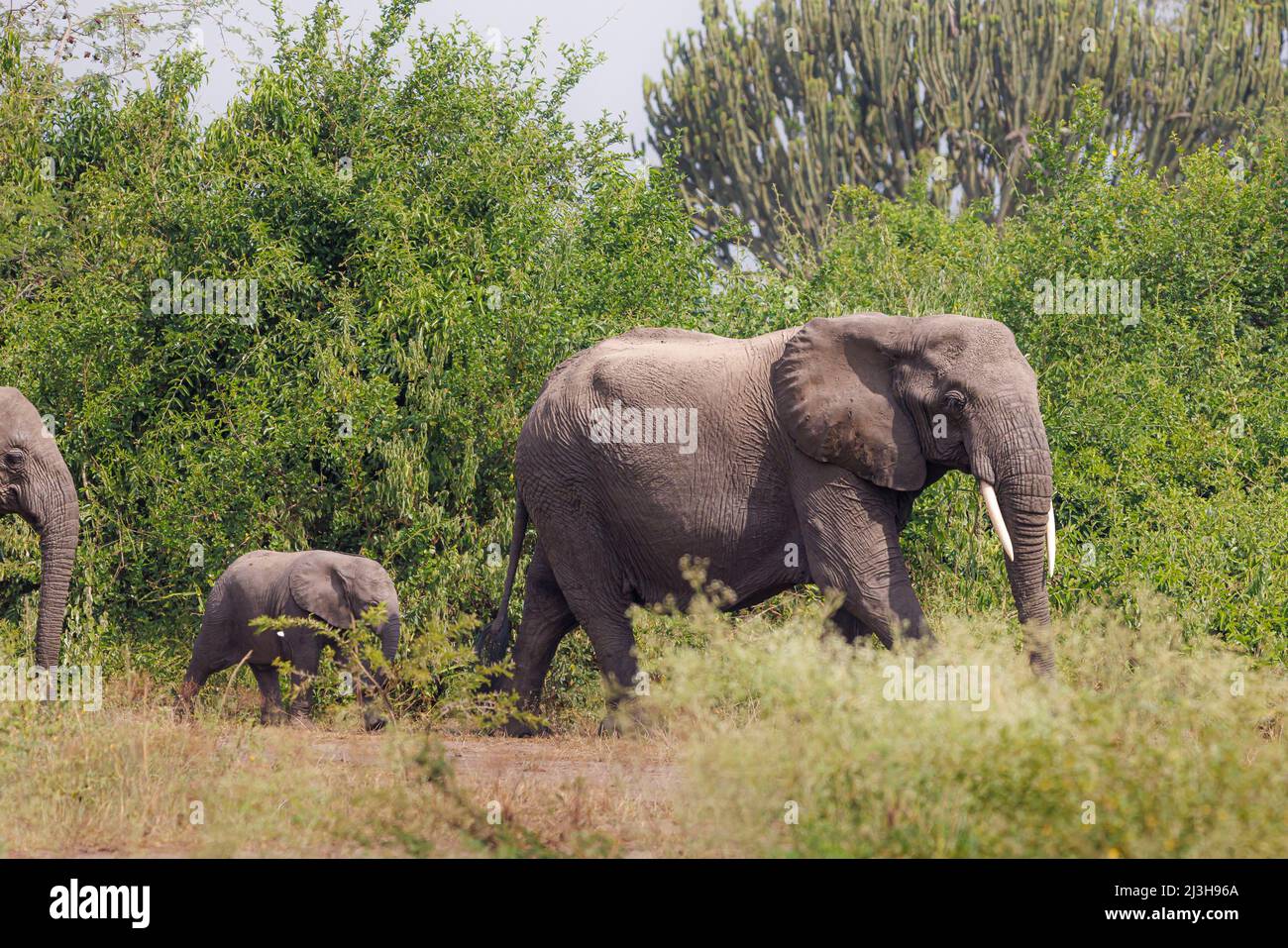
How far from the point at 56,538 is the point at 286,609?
1.61 metres

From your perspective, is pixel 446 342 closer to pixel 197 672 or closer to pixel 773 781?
pixel 197 672

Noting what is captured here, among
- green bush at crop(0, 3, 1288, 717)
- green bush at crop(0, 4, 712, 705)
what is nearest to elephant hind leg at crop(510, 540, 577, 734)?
green bush at crop(0, 3, 1288, 717)

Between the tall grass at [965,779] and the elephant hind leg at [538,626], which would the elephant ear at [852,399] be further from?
the tall grass at [965,779]

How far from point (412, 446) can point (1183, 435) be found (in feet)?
19.4

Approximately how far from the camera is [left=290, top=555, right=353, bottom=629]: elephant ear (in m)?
10.8

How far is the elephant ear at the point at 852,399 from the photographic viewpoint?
9.22 metres

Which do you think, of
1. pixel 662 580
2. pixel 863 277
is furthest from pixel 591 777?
pixel 863 277

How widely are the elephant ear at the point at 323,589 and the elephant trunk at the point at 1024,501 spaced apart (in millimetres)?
4615

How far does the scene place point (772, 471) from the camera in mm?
9742

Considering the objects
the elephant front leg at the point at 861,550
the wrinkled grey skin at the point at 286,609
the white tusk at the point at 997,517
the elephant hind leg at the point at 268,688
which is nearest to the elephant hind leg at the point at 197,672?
the wrinkled grey skin at the point at 286,609

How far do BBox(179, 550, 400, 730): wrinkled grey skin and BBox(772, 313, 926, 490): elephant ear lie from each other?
3.27 meters

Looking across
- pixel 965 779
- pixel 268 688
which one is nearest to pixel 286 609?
pixel 268 688

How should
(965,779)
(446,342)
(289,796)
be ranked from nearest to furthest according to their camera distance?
(965,779) → (289,796) → (446,342)

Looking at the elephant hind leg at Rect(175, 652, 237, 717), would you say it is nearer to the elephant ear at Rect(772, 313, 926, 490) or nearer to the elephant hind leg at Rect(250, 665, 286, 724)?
the elephant hind leg at Rect(250, 665, 286, 724)
